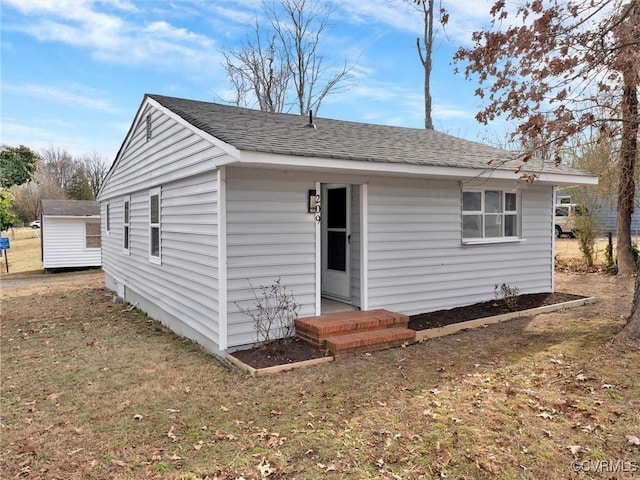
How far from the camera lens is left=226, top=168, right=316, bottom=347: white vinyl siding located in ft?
18.3

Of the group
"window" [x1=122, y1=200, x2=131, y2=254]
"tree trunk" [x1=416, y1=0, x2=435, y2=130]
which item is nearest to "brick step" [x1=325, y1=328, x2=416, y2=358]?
"window" [x1=122, y1=200, x2=131, y2=254]

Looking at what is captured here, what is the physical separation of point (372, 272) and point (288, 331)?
1624 mm

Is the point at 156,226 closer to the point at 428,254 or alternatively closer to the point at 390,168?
the point at 390,168

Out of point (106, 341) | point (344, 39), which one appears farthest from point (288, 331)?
point (344, 39)

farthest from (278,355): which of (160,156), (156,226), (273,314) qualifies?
(160,156)

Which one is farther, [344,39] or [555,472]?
[344,39]

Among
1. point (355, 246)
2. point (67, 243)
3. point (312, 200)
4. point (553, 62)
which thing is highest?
point (553, 62)

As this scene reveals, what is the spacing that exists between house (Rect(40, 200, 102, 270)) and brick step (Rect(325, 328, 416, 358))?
661 inches

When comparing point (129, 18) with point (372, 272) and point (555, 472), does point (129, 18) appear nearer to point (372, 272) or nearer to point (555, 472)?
point (372, 272)

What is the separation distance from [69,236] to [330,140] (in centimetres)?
1632

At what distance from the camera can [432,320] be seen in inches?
269

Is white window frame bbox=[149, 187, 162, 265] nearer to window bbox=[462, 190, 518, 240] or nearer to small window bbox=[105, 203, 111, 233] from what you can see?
small window bbox=[105, 203, 111, 233]

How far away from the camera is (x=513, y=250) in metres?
8.35

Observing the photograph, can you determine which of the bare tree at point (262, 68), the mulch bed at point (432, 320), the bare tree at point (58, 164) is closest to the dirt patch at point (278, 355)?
the mulch bed at point (432, 320)
